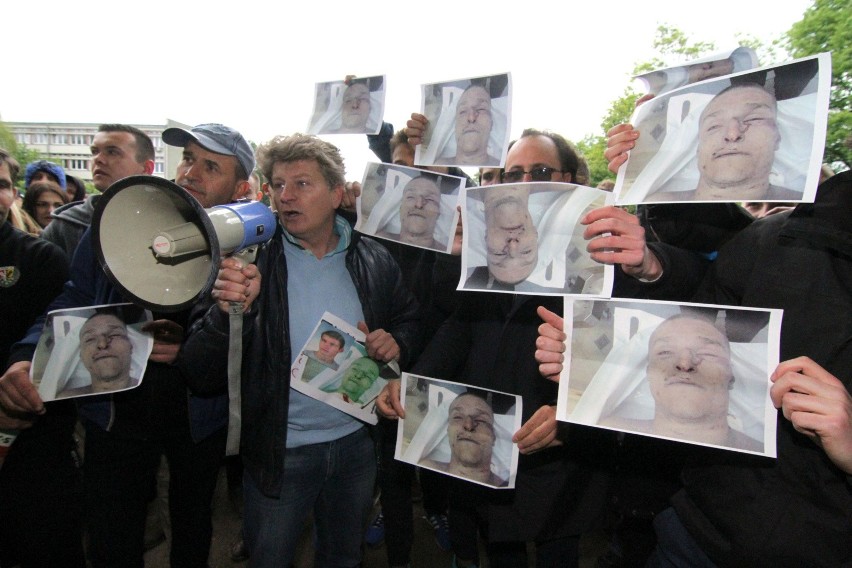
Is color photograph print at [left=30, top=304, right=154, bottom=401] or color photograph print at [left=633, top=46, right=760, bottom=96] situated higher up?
color photograph print at [left=633, top=46, right=760, bottom=96]

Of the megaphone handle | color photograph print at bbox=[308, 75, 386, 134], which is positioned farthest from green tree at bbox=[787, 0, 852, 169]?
the megaphone handle

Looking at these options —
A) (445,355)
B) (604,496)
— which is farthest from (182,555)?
(604,496)

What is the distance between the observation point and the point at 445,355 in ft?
7.25

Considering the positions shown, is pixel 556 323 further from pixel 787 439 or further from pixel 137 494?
pixel 137 494

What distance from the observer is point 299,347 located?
2162 millimetres

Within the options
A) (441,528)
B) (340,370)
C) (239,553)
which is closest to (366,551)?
(441,528)

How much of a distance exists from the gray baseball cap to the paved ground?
7.93ft

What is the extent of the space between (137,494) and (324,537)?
33.8 inches

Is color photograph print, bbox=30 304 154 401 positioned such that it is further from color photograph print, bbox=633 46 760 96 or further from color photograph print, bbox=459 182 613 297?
color photograph print, bbox=633 46 760 96

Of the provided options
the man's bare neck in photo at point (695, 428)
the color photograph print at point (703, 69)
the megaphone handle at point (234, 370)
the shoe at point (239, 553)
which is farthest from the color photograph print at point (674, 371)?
the shoe at point (239, 553)

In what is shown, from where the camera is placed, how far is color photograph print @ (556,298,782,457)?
3.89 ft

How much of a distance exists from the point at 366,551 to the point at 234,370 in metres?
2.16

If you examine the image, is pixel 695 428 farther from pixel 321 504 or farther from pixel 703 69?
pixel 321 504

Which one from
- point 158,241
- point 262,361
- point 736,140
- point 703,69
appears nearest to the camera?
point 736,140
